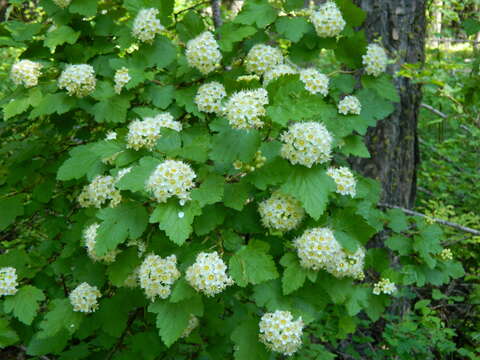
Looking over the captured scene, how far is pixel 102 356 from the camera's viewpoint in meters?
2.95

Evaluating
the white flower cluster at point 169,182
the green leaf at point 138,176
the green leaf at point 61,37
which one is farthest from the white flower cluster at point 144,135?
the green leaf at point 61,37

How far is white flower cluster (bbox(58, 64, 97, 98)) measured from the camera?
266cm

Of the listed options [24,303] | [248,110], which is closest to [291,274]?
[248,110]

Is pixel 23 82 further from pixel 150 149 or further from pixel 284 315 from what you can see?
pixel 284 315

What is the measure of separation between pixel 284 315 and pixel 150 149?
3.31 feet

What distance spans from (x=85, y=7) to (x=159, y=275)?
1900mm

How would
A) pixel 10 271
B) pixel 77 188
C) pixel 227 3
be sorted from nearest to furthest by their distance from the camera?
1. pixel 10 271
2. pixel 77 188
3. pixel 227 3

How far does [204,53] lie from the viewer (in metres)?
2.50

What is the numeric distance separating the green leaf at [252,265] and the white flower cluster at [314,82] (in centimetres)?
93

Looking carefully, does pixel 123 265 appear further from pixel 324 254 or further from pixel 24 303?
pixel 324 254

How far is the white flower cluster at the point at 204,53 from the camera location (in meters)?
2.51

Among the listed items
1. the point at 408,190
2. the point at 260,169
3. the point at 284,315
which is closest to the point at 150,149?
the point at 260,169

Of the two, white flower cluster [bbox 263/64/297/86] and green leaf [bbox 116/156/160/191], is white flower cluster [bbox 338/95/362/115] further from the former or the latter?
green leaf [bbox 116/156/160/191]

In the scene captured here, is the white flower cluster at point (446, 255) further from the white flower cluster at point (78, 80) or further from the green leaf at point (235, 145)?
the white flower cluster at point (78, 80)
